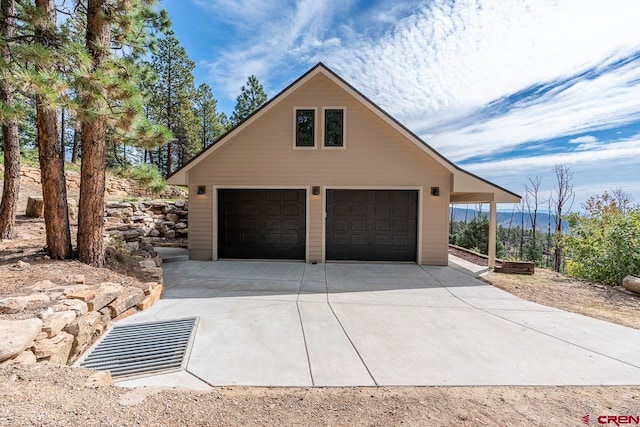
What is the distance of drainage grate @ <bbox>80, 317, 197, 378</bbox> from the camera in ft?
9.04

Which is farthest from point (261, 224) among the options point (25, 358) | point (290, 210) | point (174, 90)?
point (174, 90)

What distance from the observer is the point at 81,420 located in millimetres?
1740

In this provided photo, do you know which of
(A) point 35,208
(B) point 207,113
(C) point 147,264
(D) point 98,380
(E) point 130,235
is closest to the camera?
(D) point 98,380

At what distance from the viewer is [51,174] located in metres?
4.70

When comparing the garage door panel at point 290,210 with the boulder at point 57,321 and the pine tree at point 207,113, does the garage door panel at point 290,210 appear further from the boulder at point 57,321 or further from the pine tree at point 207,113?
the pine tree at point 207,113

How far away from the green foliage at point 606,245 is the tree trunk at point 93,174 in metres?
11.6

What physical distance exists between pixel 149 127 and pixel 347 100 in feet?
17.0

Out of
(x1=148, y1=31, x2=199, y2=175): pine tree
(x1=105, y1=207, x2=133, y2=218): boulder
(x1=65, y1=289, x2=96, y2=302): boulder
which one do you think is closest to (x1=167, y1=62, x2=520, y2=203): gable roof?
(x1=105, y1=207, x2=133, y2=218): boulder

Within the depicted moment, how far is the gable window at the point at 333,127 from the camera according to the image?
25.8 feet

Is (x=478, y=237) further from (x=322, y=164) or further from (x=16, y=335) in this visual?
(x=16, y=335)

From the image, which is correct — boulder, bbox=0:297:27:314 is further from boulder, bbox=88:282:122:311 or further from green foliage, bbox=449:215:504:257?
green foliage, bbox=449:215:504:257

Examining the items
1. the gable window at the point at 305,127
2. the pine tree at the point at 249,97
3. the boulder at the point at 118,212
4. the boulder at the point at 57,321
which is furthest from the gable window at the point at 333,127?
the pine tree at the point at 249,97

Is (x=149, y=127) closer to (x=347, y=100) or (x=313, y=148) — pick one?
(x=313, y=148)

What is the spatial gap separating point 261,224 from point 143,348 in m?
5.23
